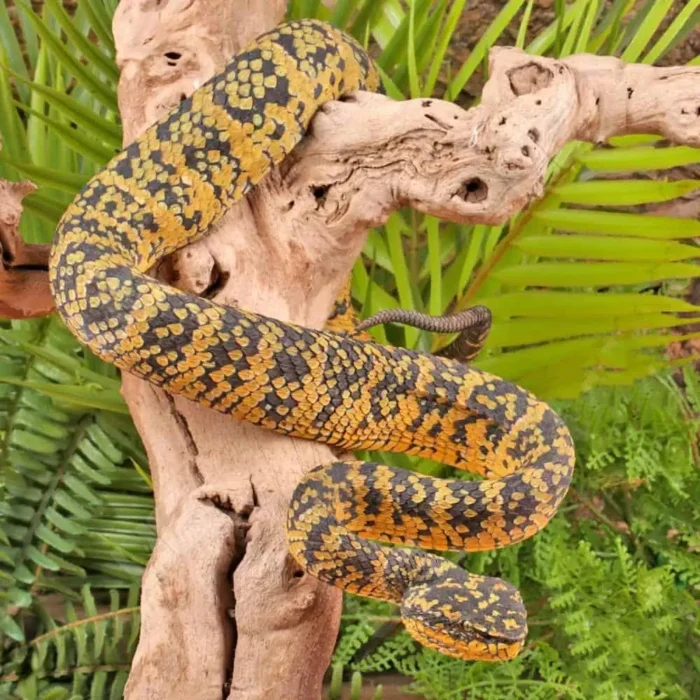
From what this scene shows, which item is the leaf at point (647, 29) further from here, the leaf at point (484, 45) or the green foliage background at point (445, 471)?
the leaf at point (484, 45)

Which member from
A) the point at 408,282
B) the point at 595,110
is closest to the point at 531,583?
the point at 408,282

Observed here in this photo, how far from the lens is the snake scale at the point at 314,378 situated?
1.75 meters

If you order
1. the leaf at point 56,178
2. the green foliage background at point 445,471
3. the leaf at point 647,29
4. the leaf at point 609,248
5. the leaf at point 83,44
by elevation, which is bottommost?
the green foliage background at point 445,471

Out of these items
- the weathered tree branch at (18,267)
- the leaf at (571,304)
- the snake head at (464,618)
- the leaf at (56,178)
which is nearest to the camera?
the snake head at (464,618)

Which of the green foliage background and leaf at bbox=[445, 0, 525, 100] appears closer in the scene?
the green foliage background

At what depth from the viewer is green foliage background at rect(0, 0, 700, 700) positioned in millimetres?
2465

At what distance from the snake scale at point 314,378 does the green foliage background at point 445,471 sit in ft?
1.65

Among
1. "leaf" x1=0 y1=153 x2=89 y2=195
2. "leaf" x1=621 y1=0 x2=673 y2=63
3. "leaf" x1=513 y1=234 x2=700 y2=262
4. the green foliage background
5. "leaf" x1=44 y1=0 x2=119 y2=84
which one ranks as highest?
"leaf" x1=621 y1=0 x2=673 y2=63

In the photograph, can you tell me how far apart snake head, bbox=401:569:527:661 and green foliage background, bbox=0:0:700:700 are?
26.0 inches

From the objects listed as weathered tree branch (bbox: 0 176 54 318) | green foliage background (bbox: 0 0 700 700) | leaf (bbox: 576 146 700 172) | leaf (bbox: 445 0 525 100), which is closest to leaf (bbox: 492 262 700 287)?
green foliage background (bbox: 0 0 700 700)

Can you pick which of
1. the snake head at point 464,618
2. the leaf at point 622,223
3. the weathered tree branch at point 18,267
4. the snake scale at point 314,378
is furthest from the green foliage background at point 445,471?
the snake head at point 464,618

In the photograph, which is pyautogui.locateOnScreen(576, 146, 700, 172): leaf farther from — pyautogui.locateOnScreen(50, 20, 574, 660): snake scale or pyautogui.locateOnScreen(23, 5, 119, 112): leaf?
pyautogui.locateOnScreen(23, 5, 119, 112): leaf

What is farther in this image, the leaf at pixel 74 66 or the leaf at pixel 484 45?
the leaf at pixel 484 45

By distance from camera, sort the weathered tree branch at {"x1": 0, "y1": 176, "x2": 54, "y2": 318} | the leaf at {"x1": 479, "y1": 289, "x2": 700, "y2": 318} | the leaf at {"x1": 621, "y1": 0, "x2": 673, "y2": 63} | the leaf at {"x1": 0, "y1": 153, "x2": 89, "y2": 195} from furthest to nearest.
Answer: the leaf at {"x1": 621, "y1": 0, "x2": 673, "y2": 63}, the leaf at {"x1": 479, "y1": 289, "x2": 700, "y2": 318}, the leaf at {"x1": 0, "y1": 153, "x2": 89, "y2": 195}, the weathered tree branch at {"x1": 0, "y1": 176, "x2": 54, "y2": 318}
